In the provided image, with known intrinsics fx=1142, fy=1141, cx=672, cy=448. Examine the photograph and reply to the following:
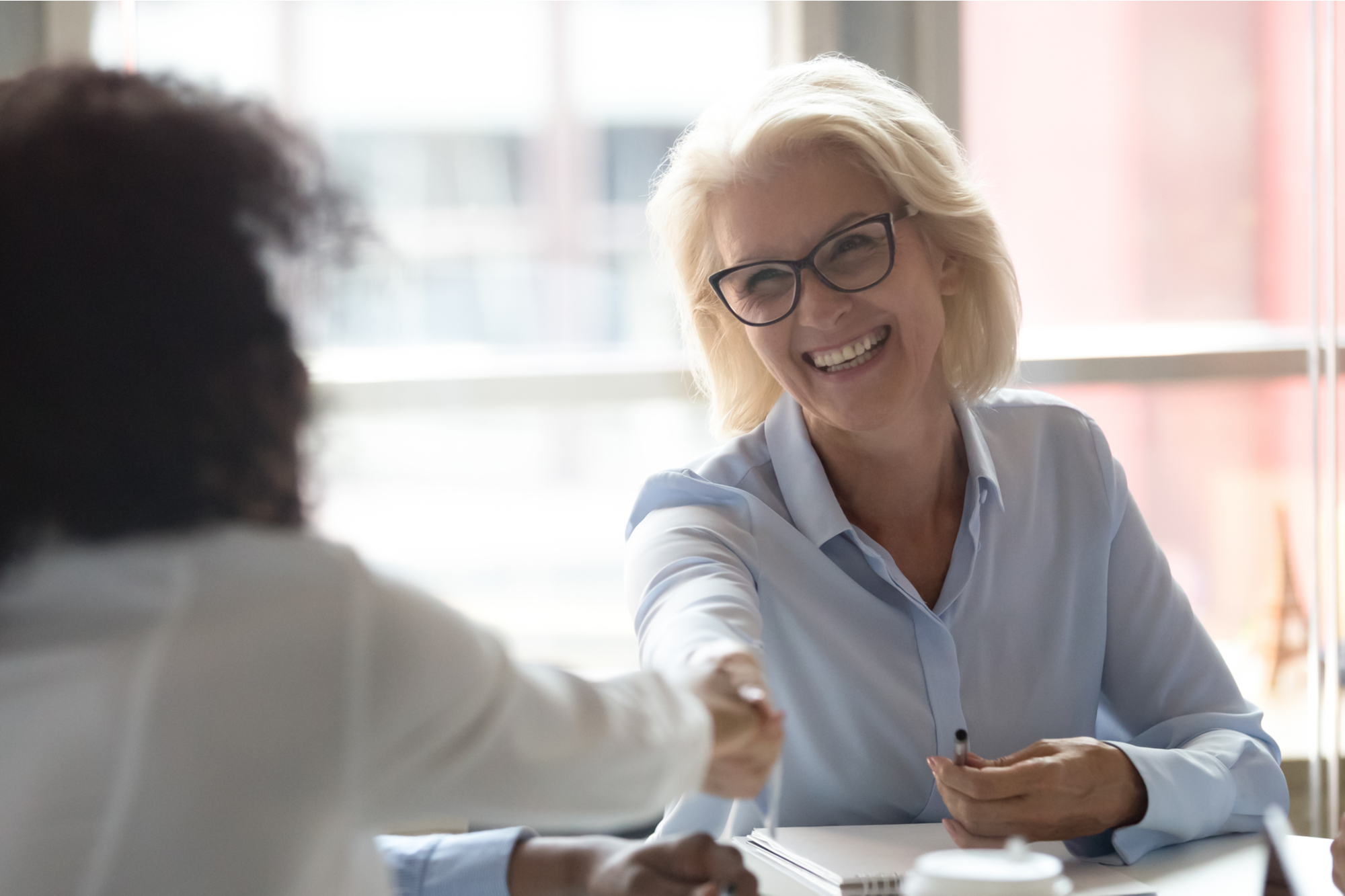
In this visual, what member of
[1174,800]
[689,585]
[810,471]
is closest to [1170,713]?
[1174,800]

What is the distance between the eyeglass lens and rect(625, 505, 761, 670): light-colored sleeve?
300 millimetres

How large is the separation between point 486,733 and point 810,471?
0.92 m

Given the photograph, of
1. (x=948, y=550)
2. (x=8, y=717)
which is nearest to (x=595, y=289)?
(x=948, y=550)

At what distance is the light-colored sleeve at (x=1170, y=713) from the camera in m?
1.28

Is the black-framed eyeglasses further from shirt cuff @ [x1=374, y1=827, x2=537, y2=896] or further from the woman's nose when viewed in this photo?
shirt cuff @ [x1=374, y1=827, x2=537, y2=896]

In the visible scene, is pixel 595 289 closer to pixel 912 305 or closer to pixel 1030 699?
pixel 912 305

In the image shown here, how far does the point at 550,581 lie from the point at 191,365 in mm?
2022

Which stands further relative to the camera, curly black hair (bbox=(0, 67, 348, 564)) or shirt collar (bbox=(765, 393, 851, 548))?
shirt collar (bbox=(765, 393, 851, 548))

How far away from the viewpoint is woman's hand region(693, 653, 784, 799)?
103 centimetres

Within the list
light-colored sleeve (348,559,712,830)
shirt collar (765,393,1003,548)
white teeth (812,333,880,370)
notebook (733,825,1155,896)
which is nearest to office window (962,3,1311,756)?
shirt collar (765,393,1003,548)

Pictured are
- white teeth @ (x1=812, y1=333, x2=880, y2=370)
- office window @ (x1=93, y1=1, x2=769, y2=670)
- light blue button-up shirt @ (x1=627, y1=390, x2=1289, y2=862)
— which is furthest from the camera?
office window @ (x1=93, y1=1, x2=769, y2=670)

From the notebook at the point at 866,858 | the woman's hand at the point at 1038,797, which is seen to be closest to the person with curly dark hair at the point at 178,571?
the notebook at the point at 866,858

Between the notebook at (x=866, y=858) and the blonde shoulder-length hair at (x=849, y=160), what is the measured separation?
749 mm

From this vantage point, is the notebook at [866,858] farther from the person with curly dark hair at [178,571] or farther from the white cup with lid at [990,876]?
the person with curly dark hair at [178,571]
